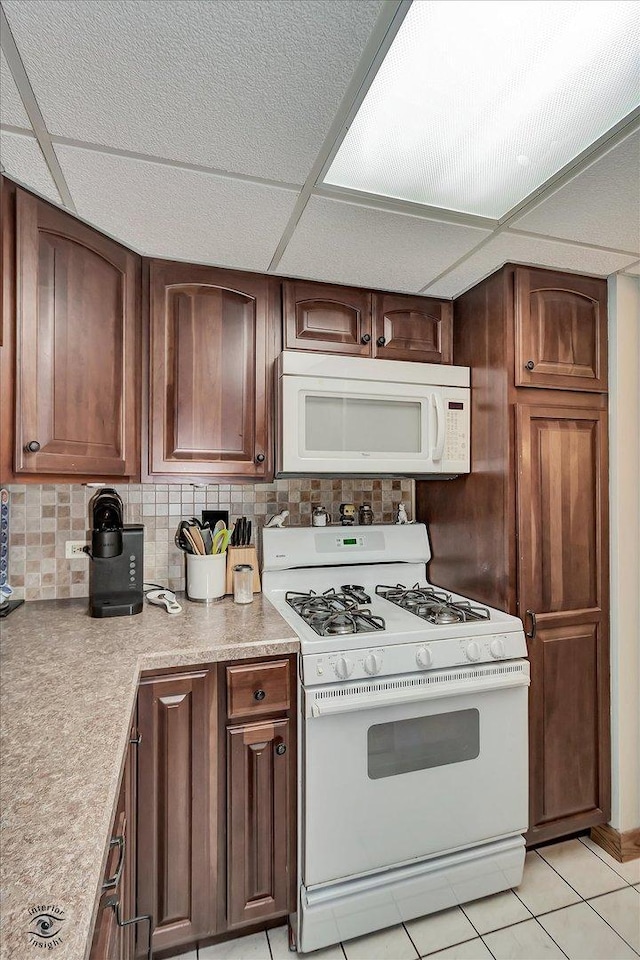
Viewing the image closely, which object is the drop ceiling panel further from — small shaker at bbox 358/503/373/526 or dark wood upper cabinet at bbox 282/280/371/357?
small shaker at bbox 358/503/373/526

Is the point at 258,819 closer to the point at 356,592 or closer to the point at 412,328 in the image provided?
the point at 356,592

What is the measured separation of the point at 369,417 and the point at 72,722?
1395mm

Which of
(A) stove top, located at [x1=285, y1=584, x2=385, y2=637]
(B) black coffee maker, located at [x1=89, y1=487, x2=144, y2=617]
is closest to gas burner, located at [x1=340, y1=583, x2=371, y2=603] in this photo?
(A) stove top, located at [x1=285, y1=584, x2=385, y2=637]

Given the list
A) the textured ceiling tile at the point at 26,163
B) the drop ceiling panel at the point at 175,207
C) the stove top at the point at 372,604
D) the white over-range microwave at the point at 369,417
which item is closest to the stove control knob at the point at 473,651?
the stove top at the point at 372,604

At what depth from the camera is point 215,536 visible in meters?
2.00

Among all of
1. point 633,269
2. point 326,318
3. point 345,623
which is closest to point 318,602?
point 345,623

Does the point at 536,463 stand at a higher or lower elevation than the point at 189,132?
lower

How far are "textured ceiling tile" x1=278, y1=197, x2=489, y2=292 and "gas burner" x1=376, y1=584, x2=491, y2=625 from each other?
1.25 m

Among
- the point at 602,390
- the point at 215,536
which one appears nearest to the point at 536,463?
the point at 602,390

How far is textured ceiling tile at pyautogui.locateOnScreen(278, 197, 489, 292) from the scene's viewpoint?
1.48 metres

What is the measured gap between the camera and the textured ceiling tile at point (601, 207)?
1.24 m

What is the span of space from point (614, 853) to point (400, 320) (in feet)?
7.36

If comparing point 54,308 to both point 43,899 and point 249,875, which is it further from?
point 249,875

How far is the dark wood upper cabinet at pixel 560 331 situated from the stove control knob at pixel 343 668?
118 cm
